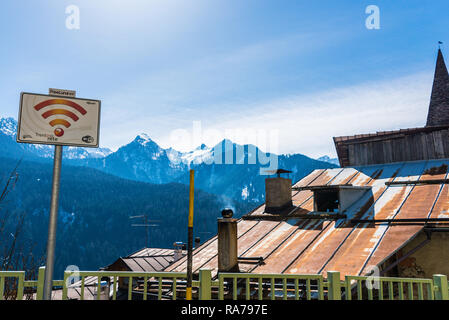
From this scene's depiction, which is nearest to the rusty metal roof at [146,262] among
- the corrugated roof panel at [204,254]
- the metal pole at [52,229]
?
the corrugated roof panel at [204,254]

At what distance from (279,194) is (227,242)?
253 inches

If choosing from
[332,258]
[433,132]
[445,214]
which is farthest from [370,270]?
[433,132]

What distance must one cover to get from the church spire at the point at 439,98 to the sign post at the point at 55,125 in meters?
30.5

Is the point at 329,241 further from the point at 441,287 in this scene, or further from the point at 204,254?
the point at 441,287

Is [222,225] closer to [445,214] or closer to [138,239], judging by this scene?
[445,214]

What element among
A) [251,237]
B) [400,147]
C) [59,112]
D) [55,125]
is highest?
[400,147]

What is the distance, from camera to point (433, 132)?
1980cm

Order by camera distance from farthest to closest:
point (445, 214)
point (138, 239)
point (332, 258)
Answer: point (138, 239)
point (445, 214)
point (332, 258)

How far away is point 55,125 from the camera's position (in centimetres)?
486

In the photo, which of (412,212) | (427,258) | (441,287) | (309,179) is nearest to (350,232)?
(412,212)

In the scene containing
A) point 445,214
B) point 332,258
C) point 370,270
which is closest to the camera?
point 370,270
